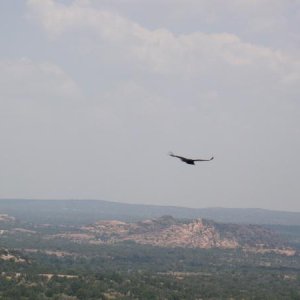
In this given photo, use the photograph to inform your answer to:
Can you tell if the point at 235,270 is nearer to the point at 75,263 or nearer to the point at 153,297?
the point at 75,263

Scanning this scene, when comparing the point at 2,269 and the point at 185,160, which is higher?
the point at 185,160

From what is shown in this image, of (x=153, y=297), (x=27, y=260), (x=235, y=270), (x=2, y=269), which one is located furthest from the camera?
(x=235, y=270)

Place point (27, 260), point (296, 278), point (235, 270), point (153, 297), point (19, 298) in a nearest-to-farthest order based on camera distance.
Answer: point (19, 298), point (153, 297), point (27, 260), point (296, 278), point (235, 270)

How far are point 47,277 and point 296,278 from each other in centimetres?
8665

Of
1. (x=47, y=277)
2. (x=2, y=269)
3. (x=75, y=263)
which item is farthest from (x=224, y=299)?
(x=75, y=263)

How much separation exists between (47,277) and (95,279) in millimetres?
11593

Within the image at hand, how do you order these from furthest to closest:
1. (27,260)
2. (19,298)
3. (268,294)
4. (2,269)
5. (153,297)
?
1. (27,260)
2. (268,294)
3. (2,269)
4. (153,297)
5. (19,298)

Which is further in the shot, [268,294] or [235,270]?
[235,270]

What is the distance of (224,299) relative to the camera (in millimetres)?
128375

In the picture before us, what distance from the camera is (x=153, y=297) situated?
399 feet

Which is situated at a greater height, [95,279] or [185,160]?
[185,160]

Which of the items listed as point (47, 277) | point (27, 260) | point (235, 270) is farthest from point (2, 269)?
point (235, 270)

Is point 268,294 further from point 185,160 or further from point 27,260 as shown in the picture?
point 185,160

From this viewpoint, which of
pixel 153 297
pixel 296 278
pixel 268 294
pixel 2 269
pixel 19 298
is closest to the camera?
pixel 19 298
